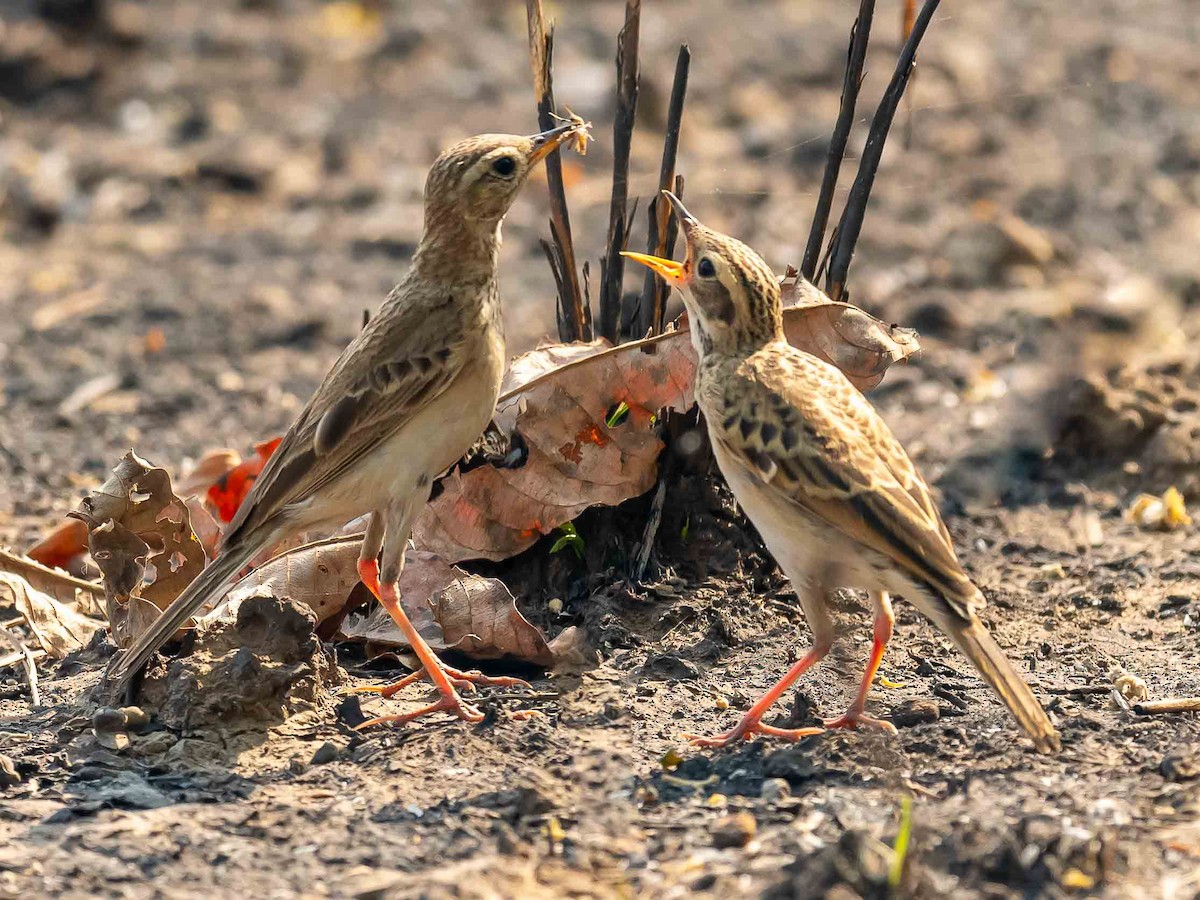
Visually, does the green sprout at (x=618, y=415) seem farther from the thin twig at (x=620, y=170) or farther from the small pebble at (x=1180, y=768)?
the small pebble at (x=1180, y=768)

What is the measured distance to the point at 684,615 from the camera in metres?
6.23

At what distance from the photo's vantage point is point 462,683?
587cm

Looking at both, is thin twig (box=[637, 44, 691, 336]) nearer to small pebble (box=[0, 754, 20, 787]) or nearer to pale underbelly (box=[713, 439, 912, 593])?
pale underbelly (box=[713, 439, 912, 593])

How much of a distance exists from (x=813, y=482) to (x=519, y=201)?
766cm

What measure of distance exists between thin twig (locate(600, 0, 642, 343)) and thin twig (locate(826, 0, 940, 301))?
2.75 ft

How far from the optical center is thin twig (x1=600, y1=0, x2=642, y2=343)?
249 inches

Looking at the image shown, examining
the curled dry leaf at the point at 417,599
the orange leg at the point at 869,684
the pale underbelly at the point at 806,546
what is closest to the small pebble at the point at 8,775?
the curled dry leaf at the point at 417,599

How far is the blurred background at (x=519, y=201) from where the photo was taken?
9.60 meters

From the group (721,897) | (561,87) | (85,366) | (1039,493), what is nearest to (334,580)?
(721,897)

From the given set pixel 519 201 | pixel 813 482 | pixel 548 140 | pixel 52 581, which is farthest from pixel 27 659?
pixel 519 201

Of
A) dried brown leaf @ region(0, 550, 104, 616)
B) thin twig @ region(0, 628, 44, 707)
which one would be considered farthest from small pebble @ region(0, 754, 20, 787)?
dried brown leaf @ region(0, 550, 104, 616)

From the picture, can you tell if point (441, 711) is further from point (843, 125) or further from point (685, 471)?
point (843, 125)

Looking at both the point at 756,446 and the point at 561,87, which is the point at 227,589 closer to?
the point at 756,446

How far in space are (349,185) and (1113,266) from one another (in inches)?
225
